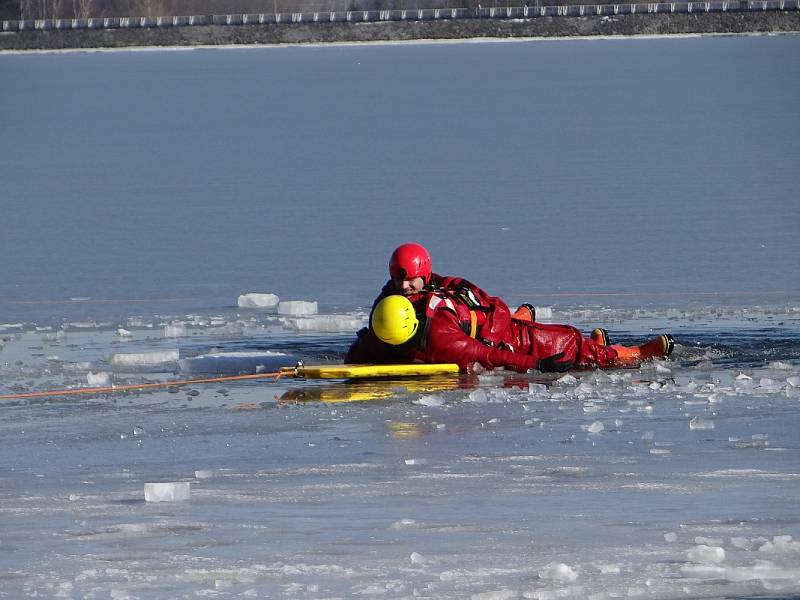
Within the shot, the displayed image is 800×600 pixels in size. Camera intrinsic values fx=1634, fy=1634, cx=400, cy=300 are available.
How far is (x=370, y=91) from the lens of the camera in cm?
3684

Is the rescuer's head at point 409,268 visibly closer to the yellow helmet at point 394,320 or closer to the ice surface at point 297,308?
the yellow helmet at point 394,320

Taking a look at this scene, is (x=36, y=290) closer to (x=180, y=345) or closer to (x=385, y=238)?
(x=180, y=345)

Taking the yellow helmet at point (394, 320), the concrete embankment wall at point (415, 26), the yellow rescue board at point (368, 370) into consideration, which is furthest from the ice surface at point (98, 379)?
the concrete embankment wall at point (415, 26)

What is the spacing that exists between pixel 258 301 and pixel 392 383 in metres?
2.79

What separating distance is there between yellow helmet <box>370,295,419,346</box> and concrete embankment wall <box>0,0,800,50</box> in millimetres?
54282

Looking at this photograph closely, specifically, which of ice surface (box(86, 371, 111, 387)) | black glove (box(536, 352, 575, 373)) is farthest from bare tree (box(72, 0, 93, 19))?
black glove (box(536, 352, 575, 373))

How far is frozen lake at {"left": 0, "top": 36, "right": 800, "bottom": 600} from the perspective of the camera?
514 cm

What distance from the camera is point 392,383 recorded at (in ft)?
28.0

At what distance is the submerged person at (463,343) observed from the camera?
27.8 ft

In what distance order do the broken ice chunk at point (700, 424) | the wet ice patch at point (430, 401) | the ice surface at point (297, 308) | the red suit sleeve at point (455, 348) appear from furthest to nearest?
the ice surface at point (297, 308), the red suit sleeve at point (455, 348), the wet ice patch at point (430, 401), the broken ice chunk at point (700, 424)

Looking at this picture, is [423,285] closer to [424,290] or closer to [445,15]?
[424,290]

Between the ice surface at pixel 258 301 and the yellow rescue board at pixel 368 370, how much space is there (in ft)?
8.38

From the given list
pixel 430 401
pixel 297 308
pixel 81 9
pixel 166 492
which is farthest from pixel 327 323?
pixel 81 9

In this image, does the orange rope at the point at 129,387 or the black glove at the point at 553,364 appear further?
the black glove at the point at 553,364
